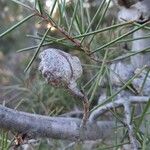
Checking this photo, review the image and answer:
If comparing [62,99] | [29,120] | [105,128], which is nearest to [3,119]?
[29,120]

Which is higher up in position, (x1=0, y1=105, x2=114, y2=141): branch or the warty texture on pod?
the warty texture on pod

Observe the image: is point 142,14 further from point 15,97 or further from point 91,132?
point 15,97

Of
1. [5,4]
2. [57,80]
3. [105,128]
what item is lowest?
[5,4]

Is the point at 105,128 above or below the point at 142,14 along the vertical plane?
below

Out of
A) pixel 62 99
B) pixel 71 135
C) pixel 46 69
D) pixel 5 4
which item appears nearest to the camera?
pixel 46 69

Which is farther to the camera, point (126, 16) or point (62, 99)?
point (62, 99)

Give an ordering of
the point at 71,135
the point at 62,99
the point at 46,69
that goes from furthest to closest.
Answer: the point at 62,99 → the point at 71,135 → the point at 46,69

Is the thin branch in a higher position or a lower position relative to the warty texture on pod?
lower

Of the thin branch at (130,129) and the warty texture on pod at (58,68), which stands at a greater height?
the warty texture on pod at (58,68)
